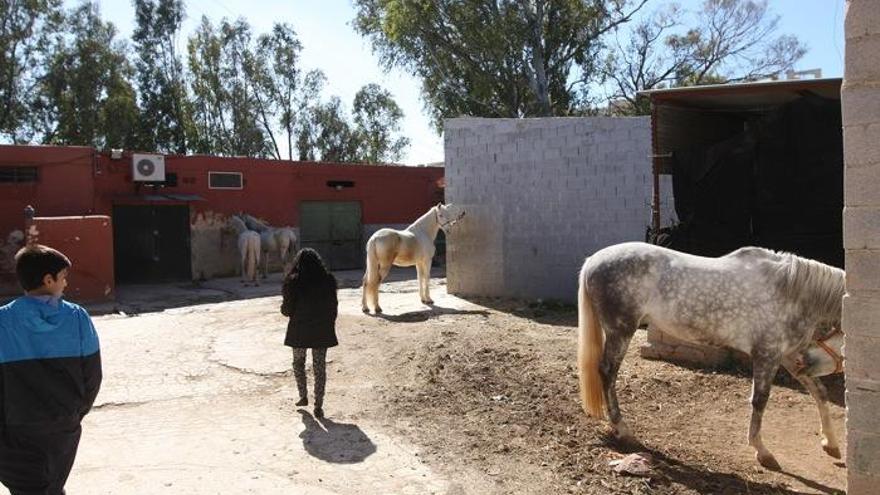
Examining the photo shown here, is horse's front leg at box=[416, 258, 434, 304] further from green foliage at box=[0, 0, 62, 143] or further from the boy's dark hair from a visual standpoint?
green foliage at box=[0, 0, 62, 143]

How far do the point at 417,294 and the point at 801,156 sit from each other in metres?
8.28

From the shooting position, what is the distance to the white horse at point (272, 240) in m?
17.5

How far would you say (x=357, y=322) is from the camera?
10.6 meters

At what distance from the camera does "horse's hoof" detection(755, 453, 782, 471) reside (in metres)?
4.86

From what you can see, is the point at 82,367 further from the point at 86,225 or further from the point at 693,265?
the point at 86,225

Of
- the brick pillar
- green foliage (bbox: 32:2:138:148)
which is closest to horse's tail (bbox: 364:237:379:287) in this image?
the brick pillar

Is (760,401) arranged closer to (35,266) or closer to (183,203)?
(35,266)

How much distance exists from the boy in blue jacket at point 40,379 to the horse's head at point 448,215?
9821 mm

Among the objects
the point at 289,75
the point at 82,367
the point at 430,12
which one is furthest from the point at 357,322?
the point at 289,75

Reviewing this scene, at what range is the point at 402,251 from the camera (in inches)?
478

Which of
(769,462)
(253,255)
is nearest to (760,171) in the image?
(769,462)

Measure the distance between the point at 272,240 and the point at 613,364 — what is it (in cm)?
1333

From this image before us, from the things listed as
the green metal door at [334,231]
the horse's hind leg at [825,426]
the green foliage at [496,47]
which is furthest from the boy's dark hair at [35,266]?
the green foliage at [496,47]

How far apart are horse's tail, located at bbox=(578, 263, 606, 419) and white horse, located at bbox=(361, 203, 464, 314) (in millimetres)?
6292
